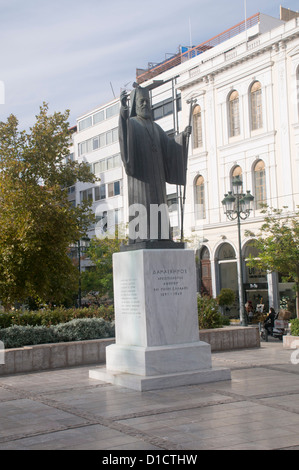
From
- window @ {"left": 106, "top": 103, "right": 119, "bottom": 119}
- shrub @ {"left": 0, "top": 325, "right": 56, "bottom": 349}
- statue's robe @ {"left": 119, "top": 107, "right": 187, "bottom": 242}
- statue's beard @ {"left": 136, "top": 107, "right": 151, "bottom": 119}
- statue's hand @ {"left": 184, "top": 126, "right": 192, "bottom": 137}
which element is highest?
window @ {"left": 106, "top": 103, "right": 119, "bottom": 119}

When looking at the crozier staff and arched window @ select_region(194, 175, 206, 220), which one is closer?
the crozier staff

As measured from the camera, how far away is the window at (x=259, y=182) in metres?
36.2

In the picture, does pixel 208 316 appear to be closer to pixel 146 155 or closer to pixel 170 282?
pixel 170 282

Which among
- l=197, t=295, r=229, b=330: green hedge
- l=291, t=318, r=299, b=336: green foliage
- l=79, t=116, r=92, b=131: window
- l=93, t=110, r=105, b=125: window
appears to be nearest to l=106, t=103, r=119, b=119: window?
l=93, t=110, r=105, b=125: window

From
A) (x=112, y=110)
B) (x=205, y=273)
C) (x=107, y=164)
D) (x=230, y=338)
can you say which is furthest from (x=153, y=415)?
(x=112, y=110)

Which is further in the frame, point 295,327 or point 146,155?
point 295,327

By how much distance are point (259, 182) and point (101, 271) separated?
13108 millimetres

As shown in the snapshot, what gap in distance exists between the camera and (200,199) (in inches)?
1633

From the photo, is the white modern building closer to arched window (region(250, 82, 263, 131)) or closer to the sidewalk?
arched window (region(250, 82, 263, 131))

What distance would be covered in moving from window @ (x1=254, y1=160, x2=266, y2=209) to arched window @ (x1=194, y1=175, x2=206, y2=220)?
5.17 metres

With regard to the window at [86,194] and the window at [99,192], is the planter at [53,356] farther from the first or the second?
the window at [86,194]

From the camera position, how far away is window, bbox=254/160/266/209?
36156 mm
